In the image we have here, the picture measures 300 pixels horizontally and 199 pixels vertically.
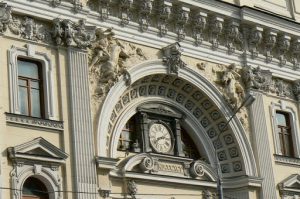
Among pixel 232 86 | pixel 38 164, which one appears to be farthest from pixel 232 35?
pixel 38 164

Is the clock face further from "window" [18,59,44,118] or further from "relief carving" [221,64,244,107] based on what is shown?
"window" [18,59,44,118]

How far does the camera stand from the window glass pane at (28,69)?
23.9 m

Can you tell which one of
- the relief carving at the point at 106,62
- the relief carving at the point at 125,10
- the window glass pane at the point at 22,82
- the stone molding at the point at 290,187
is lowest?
the stone molding at the point at 290,187

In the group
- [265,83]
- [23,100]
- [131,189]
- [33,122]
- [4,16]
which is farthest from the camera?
[265,83]

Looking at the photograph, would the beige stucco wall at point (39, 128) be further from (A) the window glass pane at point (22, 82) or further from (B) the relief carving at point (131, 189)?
(B) the relief carving at point (131, 189)

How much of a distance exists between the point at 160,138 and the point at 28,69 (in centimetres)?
535

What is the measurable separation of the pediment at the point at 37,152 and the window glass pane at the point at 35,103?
3.25ft

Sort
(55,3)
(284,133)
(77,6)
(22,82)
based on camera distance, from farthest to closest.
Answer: (284,133), (77,6), (55,3), (22,82)

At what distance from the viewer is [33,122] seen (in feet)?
76.3

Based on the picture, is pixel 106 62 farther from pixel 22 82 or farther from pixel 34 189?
pixel 34 189

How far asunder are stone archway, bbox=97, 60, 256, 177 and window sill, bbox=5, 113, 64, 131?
3014 millimetres

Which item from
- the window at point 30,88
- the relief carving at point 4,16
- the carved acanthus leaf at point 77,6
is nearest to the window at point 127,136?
the window at point 30,88

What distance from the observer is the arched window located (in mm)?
22859

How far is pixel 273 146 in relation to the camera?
29.5 metres
